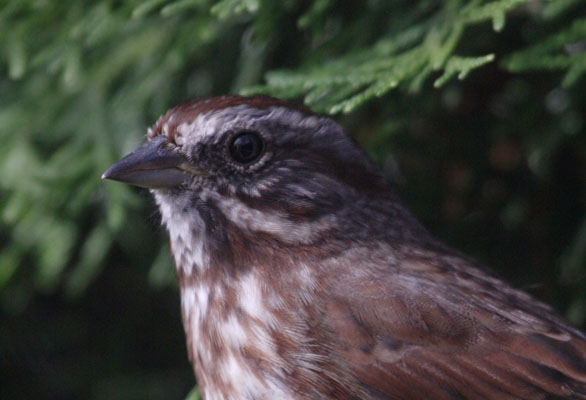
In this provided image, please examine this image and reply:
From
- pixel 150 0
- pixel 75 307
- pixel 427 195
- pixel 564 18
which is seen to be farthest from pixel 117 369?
pixel 564 18

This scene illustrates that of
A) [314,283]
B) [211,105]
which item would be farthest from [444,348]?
[211,105]

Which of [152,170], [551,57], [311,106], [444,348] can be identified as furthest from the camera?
[311,106]

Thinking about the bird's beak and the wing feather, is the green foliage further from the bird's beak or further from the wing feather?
the bird's beak

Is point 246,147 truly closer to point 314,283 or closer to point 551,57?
point 314,283

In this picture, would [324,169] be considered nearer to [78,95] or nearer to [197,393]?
[197,393]

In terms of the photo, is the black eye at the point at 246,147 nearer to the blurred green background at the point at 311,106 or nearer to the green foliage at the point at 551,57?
the blurred green background at the point at 311,106

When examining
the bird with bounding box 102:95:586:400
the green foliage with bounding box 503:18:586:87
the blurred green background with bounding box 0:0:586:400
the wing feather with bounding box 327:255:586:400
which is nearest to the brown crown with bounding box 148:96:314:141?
the bird with bounding box 102:95:586:400

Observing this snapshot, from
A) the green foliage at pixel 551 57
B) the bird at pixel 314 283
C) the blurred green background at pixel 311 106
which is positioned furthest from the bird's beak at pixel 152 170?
the green foliage at pixel 551 57
